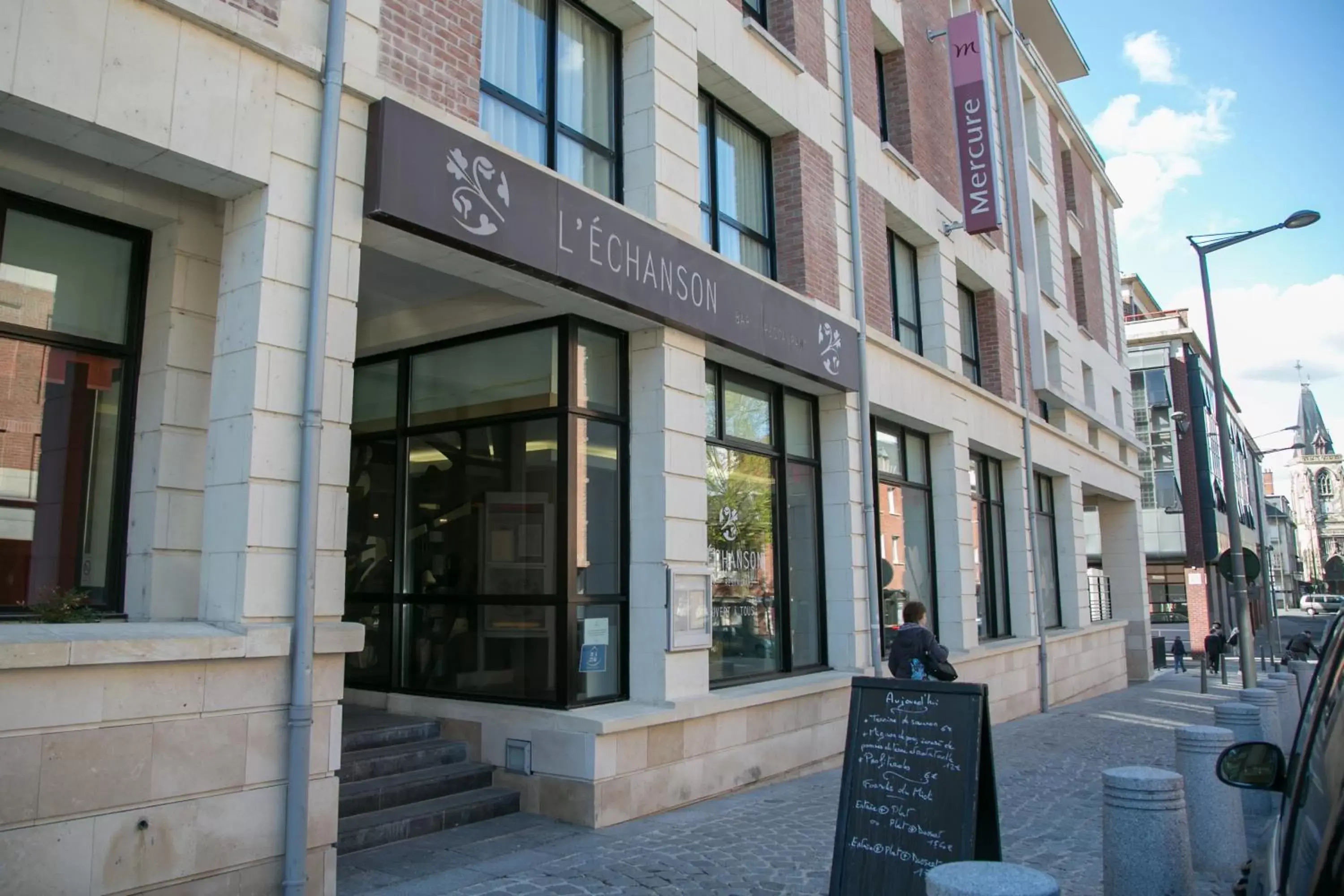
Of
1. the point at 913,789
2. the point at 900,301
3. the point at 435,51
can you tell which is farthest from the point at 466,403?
the point at 900,301

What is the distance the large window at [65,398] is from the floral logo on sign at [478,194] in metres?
2.03

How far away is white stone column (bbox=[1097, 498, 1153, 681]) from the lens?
25047 millimetres

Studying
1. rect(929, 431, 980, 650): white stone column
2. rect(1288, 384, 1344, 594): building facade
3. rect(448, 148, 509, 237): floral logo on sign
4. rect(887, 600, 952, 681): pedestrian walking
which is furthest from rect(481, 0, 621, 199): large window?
rect(1288, 384, 1344, 594): building facade

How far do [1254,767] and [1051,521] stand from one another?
60.4 feet

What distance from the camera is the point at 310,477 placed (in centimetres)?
567

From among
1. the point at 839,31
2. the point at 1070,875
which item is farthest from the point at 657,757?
the point at 839,31

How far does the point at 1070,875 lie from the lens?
6.32 meters

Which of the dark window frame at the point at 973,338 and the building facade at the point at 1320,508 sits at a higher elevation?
the building facade at the point at 1320,508

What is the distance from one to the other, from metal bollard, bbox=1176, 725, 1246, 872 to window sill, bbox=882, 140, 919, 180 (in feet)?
31.1

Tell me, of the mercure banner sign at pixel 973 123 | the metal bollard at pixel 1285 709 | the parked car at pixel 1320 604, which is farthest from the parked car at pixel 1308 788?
the parked car at pixel 1320 604

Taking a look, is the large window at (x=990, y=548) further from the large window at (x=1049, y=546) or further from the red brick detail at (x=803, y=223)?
the red brick detail at (x=803, y=223)

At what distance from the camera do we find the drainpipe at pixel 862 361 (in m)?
11.8

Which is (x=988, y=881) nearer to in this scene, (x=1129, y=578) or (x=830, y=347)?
(x=830, y=347)

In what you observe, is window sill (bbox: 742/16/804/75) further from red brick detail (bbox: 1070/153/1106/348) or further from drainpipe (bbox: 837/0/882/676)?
red brick detail (bbox: 1070/153/1106/348)
